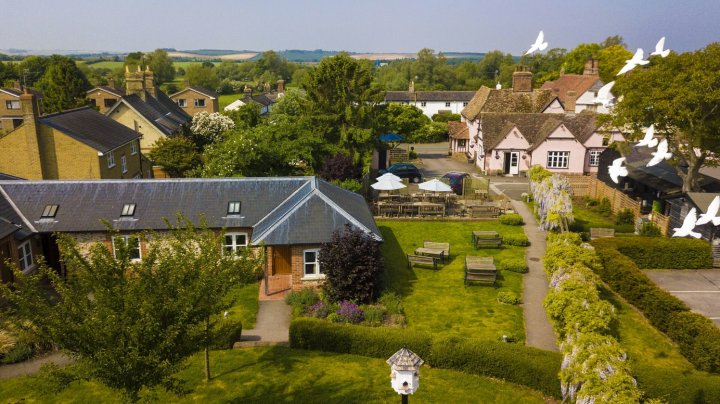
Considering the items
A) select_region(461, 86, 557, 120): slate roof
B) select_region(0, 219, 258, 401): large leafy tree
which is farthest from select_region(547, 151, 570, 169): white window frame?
select_region(0, 219, 258, 401): large leafy tree

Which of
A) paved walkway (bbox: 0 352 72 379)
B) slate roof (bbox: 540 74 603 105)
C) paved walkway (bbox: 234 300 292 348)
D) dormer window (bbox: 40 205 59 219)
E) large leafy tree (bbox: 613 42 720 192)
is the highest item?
slate roof (bbox: 540 74 603 105)

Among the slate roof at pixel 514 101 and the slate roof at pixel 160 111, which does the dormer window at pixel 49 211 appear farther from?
the slate roof at pixel 514 101

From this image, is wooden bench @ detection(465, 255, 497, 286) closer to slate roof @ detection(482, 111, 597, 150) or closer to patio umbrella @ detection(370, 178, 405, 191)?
patio umbrella @ detection(370, 178, 405, 191)

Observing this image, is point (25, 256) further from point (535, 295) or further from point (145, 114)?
point (145, 114)

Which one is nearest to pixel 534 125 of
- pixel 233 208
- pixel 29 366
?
pixel 233 208

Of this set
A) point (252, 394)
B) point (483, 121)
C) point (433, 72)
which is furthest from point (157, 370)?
point (433, 72)
